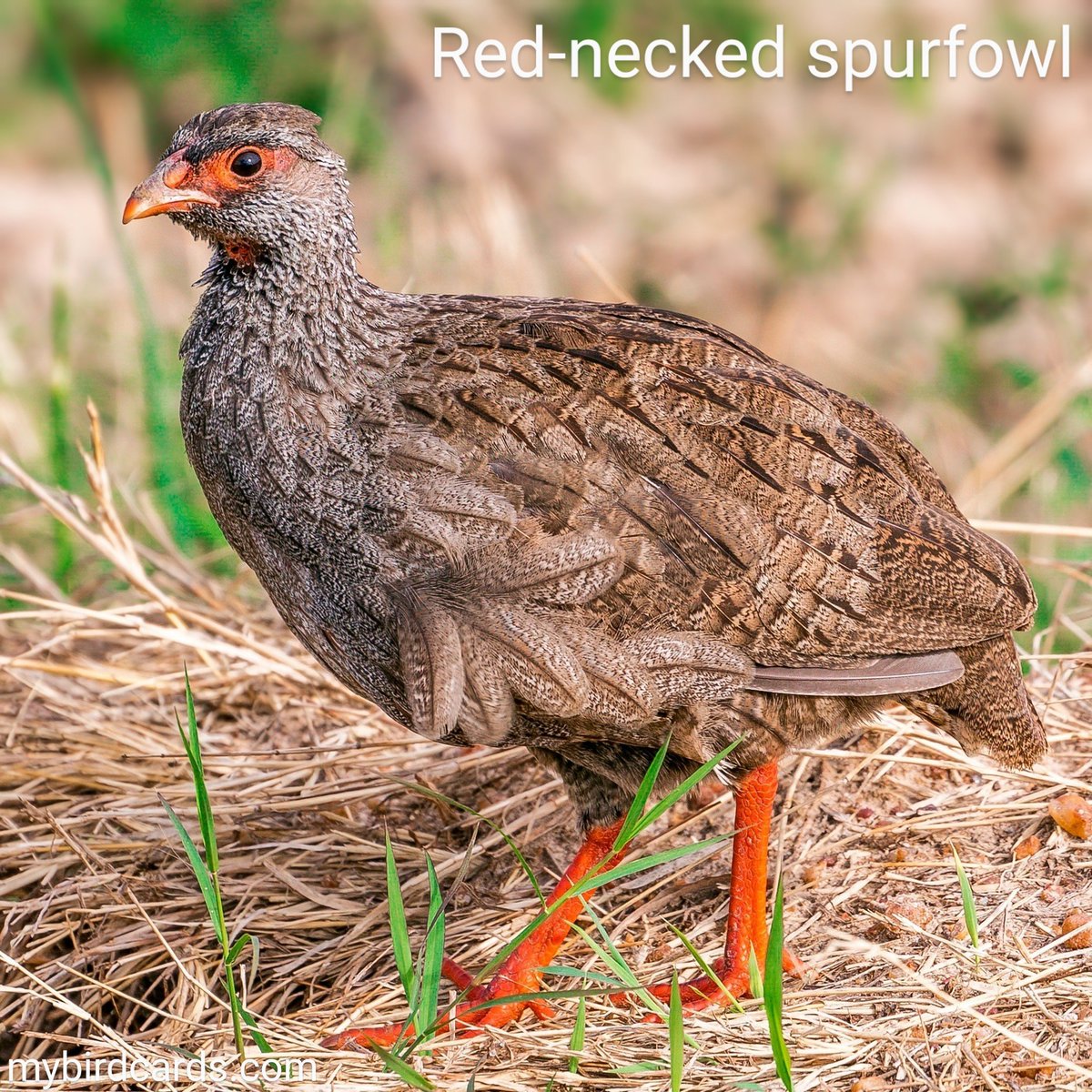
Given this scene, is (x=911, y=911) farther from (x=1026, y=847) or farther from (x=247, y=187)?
(x=247, y=187)

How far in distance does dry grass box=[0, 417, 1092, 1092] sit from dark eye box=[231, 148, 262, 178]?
130 cm

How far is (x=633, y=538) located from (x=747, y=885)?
3.10 ft

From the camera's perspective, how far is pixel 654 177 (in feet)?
31.7

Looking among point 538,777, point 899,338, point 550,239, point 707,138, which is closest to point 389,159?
point 550,239

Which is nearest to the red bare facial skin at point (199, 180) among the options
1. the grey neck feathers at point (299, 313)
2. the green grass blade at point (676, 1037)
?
the grey neck feathers at point (299, 313)

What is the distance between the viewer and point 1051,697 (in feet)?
14.1

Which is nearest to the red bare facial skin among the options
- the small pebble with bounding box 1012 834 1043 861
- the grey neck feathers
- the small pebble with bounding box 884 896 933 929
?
the grey neck feathers

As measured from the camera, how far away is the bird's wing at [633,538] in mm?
3209

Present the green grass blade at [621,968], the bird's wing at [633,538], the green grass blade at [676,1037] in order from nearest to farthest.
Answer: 1. the green grass blade at [676,1037]
2. the green grass blade at [621,968]
3. the bird's wing at [633,538]

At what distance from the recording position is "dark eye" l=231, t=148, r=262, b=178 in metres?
3.42

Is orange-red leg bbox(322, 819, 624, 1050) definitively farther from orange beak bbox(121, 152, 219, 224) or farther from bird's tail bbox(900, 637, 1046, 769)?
orange beak bbox(121, 152, 219, 224)

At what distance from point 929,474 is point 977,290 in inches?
215

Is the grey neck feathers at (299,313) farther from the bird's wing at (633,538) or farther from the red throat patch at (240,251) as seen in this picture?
the bird's wing at (633,538)

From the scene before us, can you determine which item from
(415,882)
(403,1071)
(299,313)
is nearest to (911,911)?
(415,882)
